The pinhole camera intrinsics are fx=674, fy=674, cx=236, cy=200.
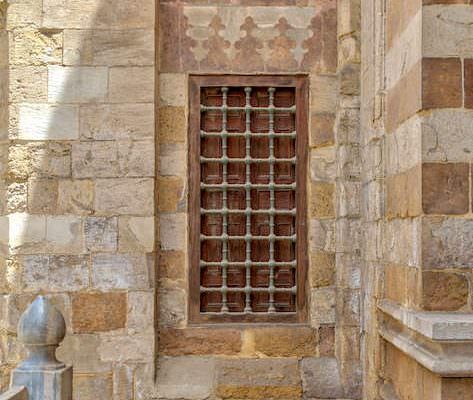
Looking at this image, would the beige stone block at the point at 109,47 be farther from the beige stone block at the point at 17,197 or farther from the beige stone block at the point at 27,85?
the beige stone block at the point at 17,197

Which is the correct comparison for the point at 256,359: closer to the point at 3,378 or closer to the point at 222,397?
the point at 222,397

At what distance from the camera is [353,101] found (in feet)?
13.7

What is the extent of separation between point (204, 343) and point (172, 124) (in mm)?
1382

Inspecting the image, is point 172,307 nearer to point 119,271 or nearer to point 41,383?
point 119,271

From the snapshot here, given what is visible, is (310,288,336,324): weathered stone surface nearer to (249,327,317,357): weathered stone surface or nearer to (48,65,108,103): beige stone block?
(249,327,317,357): weathered stone surface

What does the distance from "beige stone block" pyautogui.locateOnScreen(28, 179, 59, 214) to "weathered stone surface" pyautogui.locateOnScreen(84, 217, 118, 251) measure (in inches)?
9.2

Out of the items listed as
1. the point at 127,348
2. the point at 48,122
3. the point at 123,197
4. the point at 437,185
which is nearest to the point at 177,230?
the point at 123,197

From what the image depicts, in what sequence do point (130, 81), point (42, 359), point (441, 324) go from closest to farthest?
1. point (441, 324)
2. point (42, 359)
3. point (130, 81)

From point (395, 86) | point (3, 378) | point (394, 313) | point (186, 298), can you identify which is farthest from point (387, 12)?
point (3, 378)

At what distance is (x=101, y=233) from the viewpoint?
4.07m

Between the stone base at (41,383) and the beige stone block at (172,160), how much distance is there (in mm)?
1681

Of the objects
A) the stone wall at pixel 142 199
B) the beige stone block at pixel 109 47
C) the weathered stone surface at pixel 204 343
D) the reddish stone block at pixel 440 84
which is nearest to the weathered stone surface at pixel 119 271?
the stone wall at pixel 142 199

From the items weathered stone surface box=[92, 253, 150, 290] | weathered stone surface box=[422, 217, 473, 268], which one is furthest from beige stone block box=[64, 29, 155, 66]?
weathered stone surface box=[422, 217, 473, 268]

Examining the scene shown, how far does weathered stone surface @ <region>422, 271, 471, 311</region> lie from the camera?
280 centimetres
